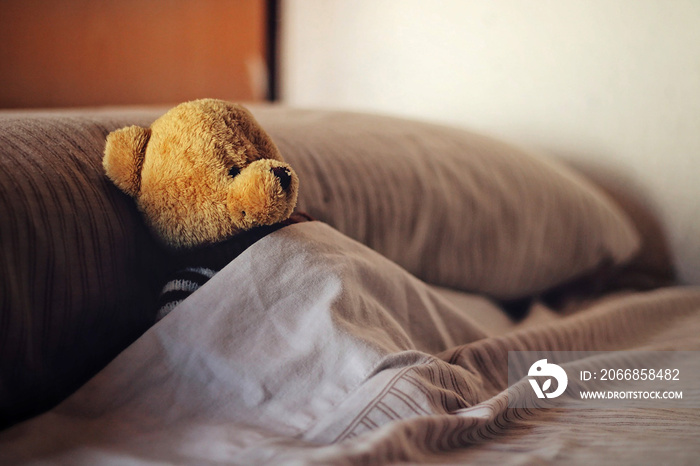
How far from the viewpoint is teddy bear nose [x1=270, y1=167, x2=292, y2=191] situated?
474 millimetres

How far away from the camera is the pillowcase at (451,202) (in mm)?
744

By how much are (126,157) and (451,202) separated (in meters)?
0.48

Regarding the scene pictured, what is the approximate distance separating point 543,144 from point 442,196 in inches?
22.5

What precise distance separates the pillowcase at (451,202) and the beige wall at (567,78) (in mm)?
183

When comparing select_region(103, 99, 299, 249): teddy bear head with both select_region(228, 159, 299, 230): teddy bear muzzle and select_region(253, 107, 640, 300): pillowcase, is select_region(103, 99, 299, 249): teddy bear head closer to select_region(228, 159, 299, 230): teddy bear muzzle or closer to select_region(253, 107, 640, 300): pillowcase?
select_region(228, 159, 299, 230): teddy bear muzzle

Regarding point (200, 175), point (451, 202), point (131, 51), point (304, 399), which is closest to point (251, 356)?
point (304, 399)

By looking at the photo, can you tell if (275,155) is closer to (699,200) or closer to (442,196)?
(442,196)

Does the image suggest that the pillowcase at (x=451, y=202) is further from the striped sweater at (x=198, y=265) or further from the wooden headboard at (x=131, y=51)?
the wooden headboard at (x=131, y=51)

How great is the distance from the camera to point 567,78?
1.24 metres

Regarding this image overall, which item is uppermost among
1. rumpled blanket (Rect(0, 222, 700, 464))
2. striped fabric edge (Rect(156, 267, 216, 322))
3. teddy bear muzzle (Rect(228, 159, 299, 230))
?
teddy bear muzzle (Rect(228, 159, 299, 230))

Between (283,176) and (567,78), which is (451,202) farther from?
(567,78)

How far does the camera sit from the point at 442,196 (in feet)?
2.75

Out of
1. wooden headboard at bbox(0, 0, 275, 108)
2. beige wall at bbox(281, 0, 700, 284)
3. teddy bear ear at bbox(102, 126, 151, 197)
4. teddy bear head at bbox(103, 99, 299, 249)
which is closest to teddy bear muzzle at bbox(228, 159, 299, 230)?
teddy bear head at bbox(103, 99, 299, 249)

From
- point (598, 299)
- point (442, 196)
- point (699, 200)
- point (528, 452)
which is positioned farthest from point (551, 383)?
point (699, 200)
